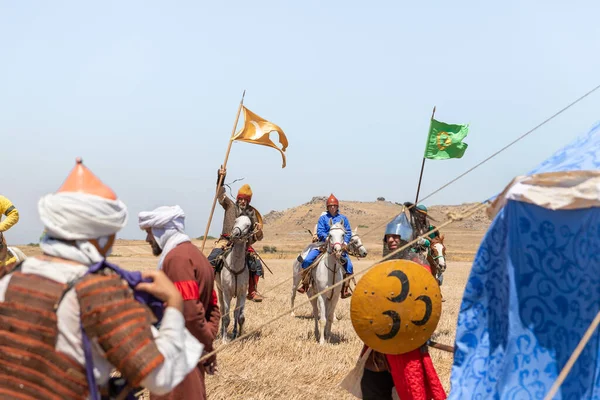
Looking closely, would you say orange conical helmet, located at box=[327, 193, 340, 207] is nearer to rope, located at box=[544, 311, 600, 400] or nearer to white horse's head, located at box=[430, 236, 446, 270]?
white horse's head, located at box=[430, 236, 446, 270]

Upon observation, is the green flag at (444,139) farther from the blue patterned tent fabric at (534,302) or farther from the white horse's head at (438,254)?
the blue patterned tent fabric at (534,302)

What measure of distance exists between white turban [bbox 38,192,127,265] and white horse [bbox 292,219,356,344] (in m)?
8.26

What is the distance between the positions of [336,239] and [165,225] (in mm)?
6441

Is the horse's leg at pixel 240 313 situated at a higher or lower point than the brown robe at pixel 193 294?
lower

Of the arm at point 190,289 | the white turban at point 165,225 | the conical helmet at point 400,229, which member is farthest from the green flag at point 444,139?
the arm at point 190,289

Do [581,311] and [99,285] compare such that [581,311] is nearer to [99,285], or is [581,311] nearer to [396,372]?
[396,372]

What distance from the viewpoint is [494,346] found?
509 centimetres

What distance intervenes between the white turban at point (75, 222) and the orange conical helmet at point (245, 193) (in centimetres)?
829

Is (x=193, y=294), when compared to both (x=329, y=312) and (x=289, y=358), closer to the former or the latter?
(x=289, y=358)

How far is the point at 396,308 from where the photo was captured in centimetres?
516

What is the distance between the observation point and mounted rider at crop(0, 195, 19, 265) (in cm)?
960

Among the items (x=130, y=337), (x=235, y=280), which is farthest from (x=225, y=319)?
(x=130, y=337)

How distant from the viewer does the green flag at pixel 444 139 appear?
1069 cm

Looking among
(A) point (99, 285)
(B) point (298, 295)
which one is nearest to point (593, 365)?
(A) point (99, 285)
